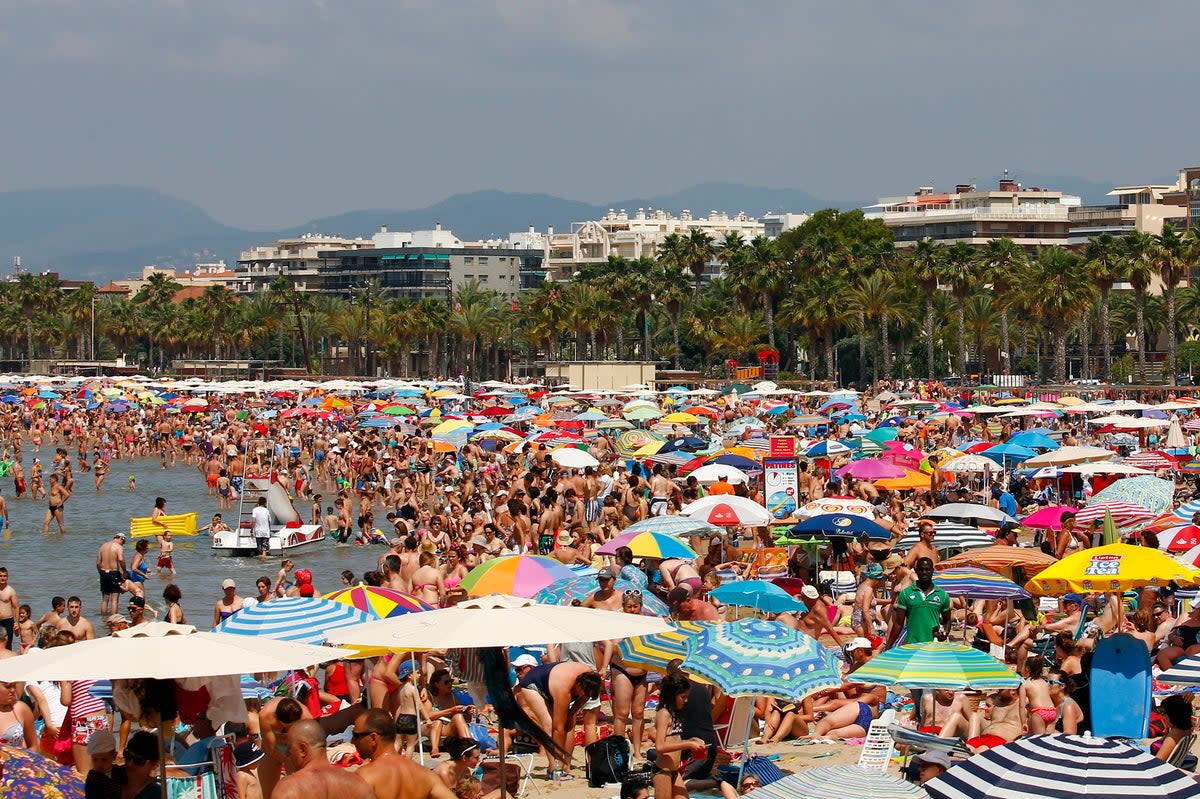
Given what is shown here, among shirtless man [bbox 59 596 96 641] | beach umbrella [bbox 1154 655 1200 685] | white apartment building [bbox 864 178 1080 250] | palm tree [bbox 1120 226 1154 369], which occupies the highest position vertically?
white apartment building [bbox 864 178 1080 250]

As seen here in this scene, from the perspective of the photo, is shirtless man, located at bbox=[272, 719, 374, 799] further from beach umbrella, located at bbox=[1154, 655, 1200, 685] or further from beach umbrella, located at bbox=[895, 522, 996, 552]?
beach umbrella, located at bbox=[895, 522, 996, 552]

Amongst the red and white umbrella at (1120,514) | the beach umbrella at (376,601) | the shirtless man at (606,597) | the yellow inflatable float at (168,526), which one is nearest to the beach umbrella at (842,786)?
the beach umbrella at (376,601)

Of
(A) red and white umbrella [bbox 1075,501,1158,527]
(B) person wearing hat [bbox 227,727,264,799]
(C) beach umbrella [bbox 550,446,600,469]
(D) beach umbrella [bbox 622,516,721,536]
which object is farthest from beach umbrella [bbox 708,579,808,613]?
(C) beach umbrella [bbox 550,446,600,469]

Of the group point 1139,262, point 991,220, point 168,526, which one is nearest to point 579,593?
point 168,526

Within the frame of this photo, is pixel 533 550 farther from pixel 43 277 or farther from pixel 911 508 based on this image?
pixel 43 277

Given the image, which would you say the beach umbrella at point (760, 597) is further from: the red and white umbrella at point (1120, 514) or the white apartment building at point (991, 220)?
the white apartment building at point (991, 220)

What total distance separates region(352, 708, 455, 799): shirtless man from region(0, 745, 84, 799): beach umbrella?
4.68 feet

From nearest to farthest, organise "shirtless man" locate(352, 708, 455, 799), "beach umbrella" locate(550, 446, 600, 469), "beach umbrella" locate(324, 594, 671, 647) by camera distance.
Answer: "shirtless man" locate(352, 708, 455, 799), "beach umbrella" locate(324, 594, 671, 647), "beach umbrella" locate(550, 446, 600, 469)

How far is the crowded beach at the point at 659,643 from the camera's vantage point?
7234 millimetres

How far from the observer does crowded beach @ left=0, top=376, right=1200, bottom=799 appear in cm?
723

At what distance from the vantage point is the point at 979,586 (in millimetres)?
12664

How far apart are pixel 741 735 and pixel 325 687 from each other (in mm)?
3578

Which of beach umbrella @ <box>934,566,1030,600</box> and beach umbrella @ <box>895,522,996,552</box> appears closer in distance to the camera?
beach umbrella @ <box>934,566,1030,600</box>

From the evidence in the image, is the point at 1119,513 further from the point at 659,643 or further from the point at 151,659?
the point at 151,659
